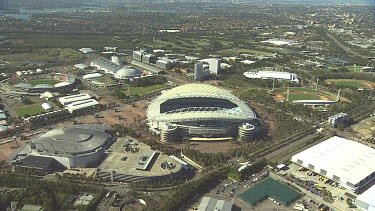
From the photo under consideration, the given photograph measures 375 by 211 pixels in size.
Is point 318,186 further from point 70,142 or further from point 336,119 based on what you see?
point 70,142

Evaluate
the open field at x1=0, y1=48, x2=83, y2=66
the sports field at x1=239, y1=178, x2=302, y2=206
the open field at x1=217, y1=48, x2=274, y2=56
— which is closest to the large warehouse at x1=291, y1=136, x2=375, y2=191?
the sports field at x1=239, y1=178, x2=302, y2=206

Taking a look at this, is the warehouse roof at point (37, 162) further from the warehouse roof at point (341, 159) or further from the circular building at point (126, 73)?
the circular building at point (126, 73)

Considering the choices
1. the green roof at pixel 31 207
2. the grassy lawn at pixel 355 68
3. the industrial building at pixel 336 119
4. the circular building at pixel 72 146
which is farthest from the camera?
the grassy lawn at pixel 355 68

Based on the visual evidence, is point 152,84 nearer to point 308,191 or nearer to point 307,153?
point 307,153

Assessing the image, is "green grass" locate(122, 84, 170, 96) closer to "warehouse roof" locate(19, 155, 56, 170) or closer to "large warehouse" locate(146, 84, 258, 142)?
"large warehouse" locate(146, 84, 258, 142)

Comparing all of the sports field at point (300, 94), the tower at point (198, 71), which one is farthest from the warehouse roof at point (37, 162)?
the tower at point (198, 71)

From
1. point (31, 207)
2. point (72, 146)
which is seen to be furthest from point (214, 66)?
point (31, 207)
